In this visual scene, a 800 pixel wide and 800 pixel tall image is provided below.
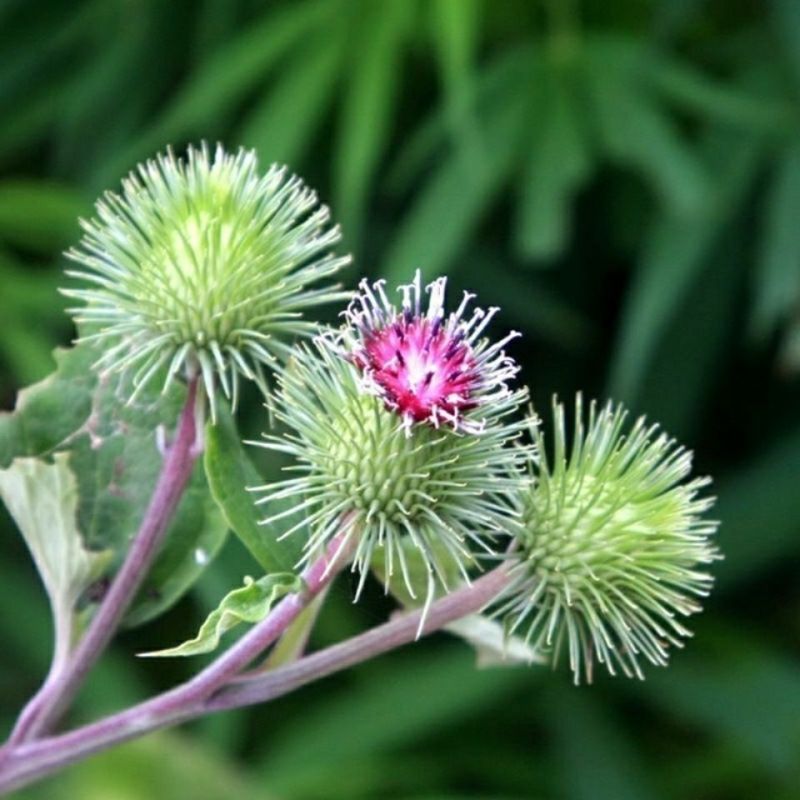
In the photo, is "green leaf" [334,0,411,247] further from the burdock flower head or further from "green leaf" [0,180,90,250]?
the burdock flower head

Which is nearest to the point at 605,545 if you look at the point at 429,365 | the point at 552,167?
the point at 429,365

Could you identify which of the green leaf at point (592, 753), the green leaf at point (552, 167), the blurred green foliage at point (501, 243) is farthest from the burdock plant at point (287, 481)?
the green leaf at point (592, 753)

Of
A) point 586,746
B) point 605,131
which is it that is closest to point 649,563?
point 605,131

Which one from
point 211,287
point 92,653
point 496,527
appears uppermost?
point 211,287

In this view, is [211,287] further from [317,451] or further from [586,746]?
[586,746]

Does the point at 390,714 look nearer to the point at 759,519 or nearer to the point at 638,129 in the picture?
the point at 759,519

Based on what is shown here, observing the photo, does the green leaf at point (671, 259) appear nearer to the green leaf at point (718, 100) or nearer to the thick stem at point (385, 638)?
the green leaf at point (718, 100)
